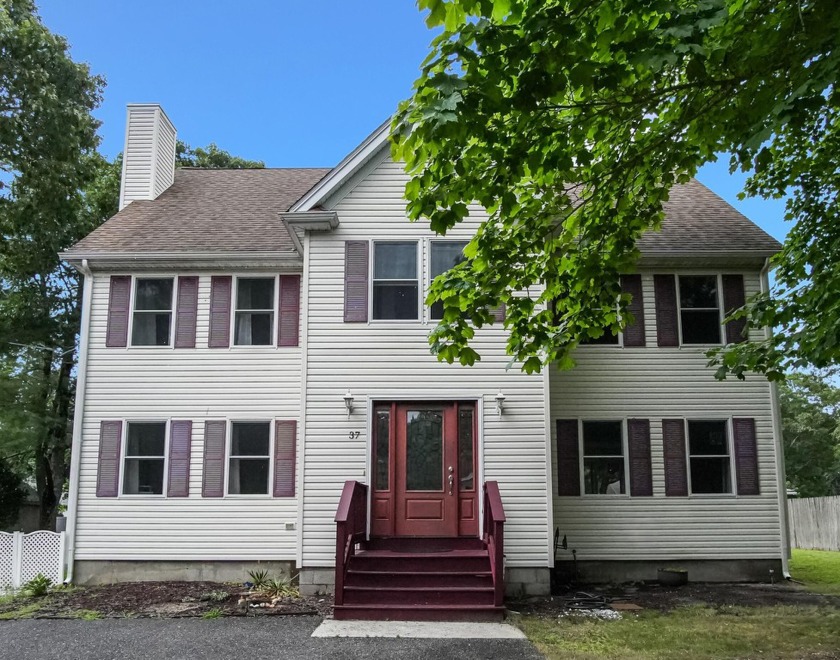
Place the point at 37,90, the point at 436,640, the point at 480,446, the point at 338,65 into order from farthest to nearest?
the point at 338,65
the point at 37,90
the point at 480,446
the point at 436,640

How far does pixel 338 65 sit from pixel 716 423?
1428 cm

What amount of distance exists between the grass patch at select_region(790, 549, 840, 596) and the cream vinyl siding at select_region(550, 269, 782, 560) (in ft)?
2.72

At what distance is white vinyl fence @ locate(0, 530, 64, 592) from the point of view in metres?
11.1

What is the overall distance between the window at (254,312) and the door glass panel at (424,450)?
3.16m

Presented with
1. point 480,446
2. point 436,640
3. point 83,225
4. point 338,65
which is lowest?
point 436,640

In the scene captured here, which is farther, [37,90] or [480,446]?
[37,90]

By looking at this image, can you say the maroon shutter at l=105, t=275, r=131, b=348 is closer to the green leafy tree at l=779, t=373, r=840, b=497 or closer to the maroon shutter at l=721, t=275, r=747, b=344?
the maroon shutter at l=721, t=275, r=747, b=344

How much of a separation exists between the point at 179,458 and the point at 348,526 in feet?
→ 13.3

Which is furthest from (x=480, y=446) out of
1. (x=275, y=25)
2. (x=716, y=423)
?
(x=275, y=25)

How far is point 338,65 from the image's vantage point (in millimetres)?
20375

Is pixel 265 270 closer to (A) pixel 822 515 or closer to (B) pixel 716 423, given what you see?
(B) pixel 716 423

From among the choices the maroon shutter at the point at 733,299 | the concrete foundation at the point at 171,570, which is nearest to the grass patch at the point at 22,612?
the concrete foundation at the point at 171,570

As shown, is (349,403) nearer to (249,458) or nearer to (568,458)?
(249,458)

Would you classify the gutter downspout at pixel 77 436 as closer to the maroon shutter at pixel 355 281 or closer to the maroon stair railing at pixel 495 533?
the maroon shutter at pixel 355 281
